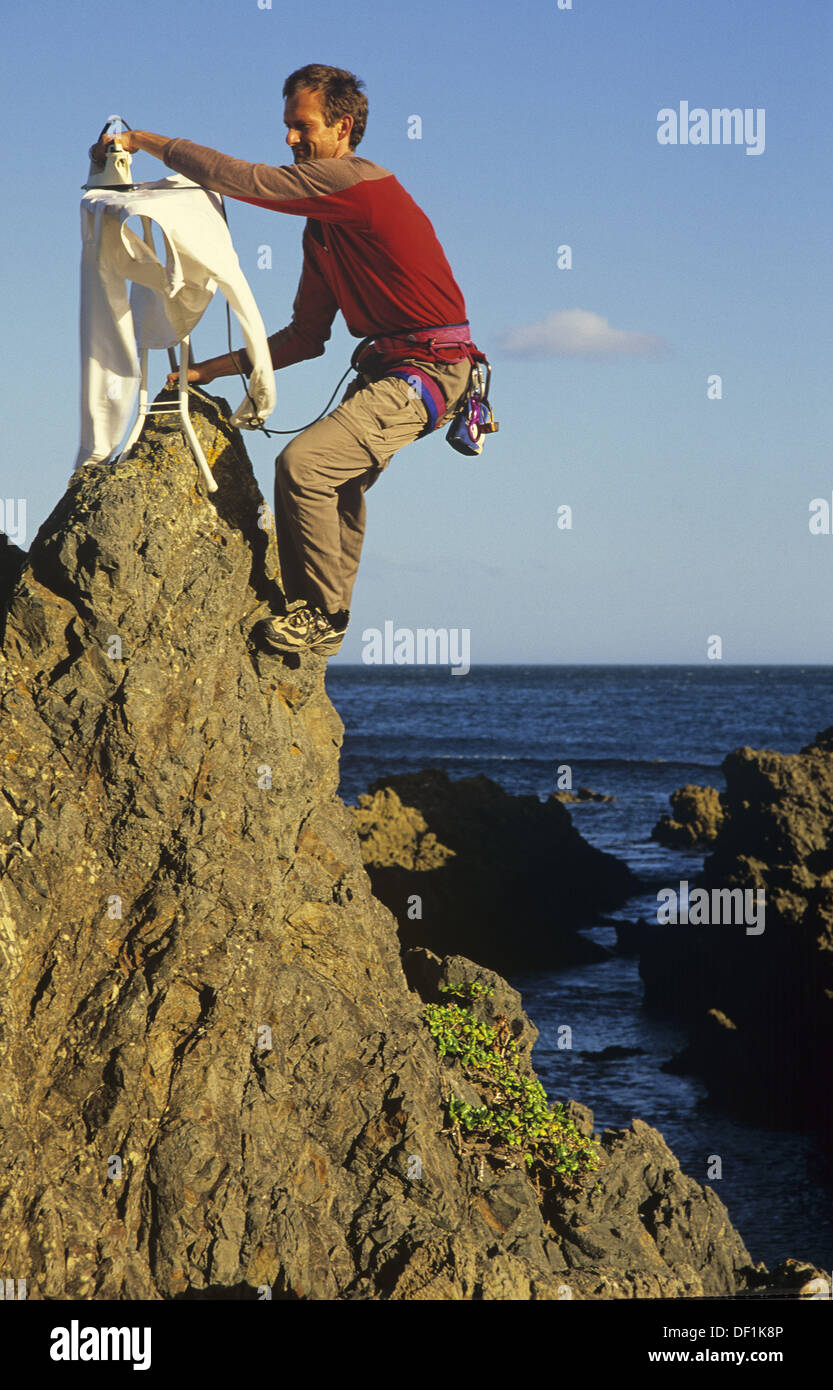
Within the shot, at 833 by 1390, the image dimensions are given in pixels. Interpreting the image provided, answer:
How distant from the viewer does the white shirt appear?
21.6 feet

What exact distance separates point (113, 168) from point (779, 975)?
47.3ft

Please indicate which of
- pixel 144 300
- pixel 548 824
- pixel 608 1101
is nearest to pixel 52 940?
pixel 144 300

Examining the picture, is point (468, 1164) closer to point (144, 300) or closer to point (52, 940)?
point (52, 940)

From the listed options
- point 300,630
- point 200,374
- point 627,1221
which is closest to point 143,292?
point 200,374

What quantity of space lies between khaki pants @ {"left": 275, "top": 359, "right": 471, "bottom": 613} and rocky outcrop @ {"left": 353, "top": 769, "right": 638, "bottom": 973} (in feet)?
55.9

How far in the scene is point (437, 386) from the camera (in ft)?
24.3

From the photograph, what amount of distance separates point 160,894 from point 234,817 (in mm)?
634

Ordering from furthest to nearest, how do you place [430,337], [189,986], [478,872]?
[478,872] < [430,337] < [189,986]

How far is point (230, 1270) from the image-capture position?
6.19 meters

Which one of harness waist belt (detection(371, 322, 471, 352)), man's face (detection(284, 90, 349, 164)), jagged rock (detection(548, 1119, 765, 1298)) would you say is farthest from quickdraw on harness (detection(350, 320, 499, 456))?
jagged rock (detection(548, 1119, 765, 1298))

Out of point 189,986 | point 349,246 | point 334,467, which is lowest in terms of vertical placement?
point 189,986

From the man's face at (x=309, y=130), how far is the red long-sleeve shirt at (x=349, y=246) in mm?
145

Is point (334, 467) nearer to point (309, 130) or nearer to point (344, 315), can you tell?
point (344, 315)

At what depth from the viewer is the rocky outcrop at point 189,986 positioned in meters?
6.19
